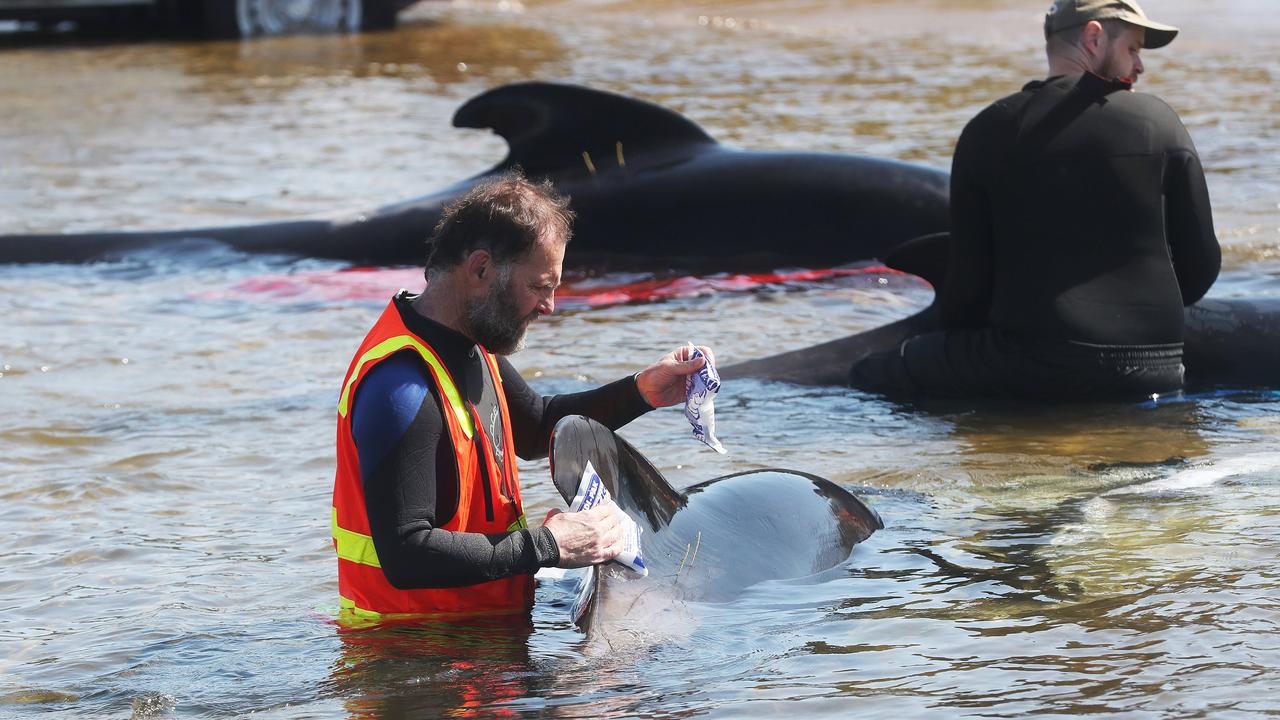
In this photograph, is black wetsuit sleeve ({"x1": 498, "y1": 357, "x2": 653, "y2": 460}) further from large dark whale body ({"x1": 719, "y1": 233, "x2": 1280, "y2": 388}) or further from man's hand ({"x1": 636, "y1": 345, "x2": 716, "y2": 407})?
large dark whale body ({"x1": 719, "y1": 233, "x2": 1280, "y2": 388})

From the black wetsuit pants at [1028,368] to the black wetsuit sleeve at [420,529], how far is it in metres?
3.38

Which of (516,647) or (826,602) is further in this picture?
(826,602)

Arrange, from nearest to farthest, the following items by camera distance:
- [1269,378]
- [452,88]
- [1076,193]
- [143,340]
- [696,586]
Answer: [696,586] < [1076,193] < [1269,378] < [143,340] < [452,88]

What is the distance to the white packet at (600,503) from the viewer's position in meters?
4.32

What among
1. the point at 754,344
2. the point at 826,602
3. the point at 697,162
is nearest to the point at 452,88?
the point at 697,162

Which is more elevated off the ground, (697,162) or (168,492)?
(697,162)

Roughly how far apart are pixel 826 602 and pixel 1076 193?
255 cm

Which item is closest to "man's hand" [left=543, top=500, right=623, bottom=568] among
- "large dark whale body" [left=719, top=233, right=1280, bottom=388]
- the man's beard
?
the man's beard

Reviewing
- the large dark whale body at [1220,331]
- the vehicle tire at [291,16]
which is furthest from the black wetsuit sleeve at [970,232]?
the vehicle tire at [291,16]

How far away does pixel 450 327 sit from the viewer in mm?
4301

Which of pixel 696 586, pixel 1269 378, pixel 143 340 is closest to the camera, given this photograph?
pixel 696 586

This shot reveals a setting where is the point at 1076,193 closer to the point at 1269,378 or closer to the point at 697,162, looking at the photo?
the point at 1269,378

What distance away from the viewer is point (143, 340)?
31.3 ft

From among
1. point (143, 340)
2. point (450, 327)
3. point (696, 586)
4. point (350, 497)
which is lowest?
point (143, 340)
